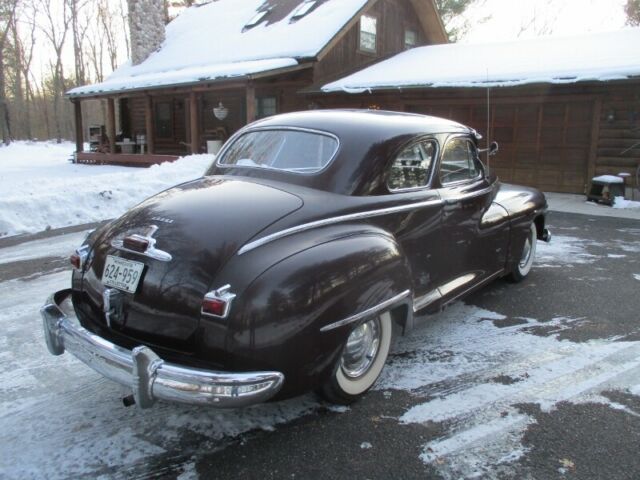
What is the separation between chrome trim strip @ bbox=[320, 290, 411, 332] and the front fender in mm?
17

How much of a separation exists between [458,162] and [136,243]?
2598 mm

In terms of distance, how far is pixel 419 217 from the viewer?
3.44 m

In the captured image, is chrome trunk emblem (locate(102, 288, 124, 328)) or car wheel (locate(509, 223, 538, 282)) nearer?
chrome trunk emblem (locate(102, 288, 124, 328))

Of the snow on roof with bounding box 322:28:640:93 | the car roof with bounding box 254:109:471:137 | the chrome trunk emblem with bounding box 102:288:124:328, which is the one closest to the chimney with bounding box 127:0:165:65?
the snow on roof with bounding box 322:28:640:93

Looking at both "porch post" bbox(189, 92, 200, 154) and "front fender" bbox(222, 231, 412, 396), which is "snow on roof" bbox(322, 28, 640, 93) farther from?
"front fender" bbox(222, 231, 412, 396)

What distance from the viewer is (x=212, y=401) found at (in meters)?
2.29

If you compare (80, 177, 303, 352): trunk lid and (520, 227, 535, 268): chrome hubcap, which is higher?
(80, 177, 303, 352): trunk lid

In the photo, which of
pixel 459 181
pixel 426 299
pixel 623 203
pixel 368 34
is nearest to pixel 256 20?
pixel 368 34

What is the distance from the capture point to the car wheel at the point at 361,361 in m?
2.87

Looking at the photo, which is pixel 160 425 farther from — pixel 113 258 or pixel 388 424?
pixel 388 424

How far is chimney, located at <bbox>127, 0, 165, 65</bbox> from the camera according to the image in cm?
2139

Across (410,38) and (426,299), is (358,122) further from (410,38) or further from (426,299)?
(410,38)

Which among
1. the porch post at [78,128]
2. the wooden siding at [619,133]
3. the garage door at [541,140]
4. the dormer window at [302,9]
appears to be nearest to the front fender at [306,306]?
the wooden siding at [619,133]

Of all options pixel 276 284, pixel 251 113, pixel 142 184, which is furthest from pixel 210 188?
pixel 251 113
